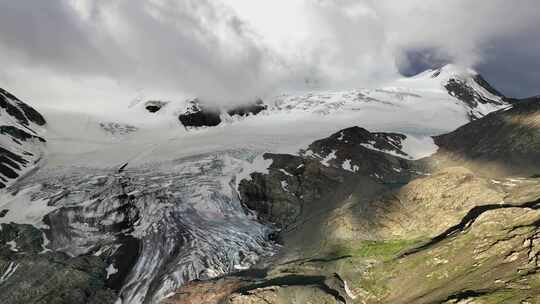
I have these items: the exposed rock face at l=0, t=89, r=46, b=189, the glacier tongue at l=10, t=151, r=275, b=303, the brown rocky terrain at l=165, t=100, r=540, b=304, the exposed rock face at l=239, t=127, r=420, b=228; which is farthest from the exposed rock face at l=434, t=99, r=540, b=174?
the exposed rock face at l=0, t=89, r=46, b=189

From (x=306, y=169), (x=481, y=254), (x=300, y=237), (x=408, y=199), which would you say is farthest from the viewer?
(x=306, y=169)

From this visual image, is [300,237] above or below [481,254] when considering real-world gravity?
below

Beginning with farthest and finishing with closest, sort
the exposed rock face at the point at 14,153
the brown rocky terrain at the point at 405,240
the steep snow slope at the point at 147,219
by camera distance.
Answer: the exposed rock face at the point at 14,153 → the steep snow slope at the point at 147,219 → the brown rocky terrain at the point at 405,240

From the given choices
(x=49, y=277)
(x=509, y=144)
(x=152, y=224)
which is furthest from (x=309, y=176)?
(x=49, y=277)

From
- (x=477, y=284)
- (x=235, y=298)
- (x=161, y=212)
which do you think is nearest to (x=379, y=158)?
(x=161, y=212)

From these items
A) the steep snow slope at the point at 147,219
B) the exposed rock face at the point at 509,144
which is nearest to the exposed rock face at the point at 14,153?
the steep snow slope at the point at 147,219

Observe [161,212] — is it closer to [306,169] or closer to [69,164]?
[306,169]

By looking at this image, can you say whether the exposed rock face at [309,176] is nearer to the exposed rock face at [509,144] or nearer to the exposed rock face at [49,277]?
the exposed rock face at [509,144]

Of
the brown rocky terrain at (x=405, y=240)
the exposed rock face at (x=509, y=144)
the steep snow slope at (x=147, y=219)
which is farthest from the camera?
the exposed rock face at (x=509, y=144)
